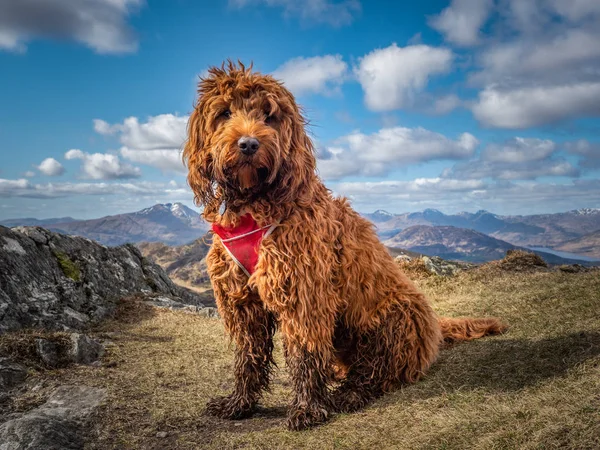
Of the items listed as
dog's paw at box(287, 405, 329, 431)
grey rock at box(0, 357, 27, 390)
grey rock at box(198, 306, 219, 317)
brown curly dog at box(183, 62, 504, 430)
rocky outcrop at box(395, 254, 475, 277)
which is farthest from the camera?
rocky outcrop at box(395, 254, 475, 277)

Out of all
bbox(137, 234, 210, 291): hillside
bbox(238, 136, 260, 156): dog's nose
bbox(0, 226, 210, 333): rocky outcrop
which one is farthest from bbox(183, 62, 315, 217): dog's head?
bbox(137, 234, 210, 291): hillside

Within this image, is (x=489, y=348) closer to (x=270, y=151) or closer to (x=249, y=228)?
(x=249, y=228)

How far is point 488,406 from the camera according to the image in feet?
13.2

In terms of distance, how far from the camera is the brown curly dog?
4410 millimetres

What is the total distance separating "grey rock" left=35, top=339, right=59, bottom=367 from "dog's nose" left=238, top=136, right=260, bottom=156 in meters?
4.33

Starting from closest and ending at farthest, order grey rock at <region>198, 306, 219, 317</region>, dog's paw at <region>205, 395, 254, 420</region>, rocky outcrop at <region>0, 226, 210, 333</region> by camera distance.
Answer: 1. dog's paw at <region>205, 395, 254, 420</region>
2. rocky outcrop at <region>0, 226, 210, 333</region>
3. grey rock at <region>198, 306, 219, 317</region>

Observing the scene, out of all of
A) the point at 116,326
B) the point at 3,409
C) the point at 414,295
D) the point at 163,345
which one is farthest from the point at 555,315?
the point at 116,326

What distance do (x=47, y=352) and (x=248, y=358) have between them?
10.1 ft

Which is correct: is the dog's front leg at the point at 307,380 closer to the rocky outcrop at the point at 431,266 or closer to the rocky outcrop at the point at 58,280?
the rocky outcrop at the point at 58,280

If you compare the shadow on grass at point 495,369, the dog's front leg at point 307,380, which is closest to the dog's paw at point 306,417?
the dog's front leg at point 307,380

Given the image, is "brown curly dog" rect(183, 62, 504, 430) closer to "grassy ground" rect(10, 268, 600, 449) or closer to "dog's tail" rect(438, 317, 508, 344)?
"grassy ground" rect(10, 268, 600, 449)

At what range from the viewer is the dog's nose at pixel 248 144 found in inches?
159

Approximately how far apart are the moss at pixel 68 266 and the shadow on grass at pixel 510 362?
760cm

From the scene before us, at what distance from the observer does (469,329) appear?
260 inches
